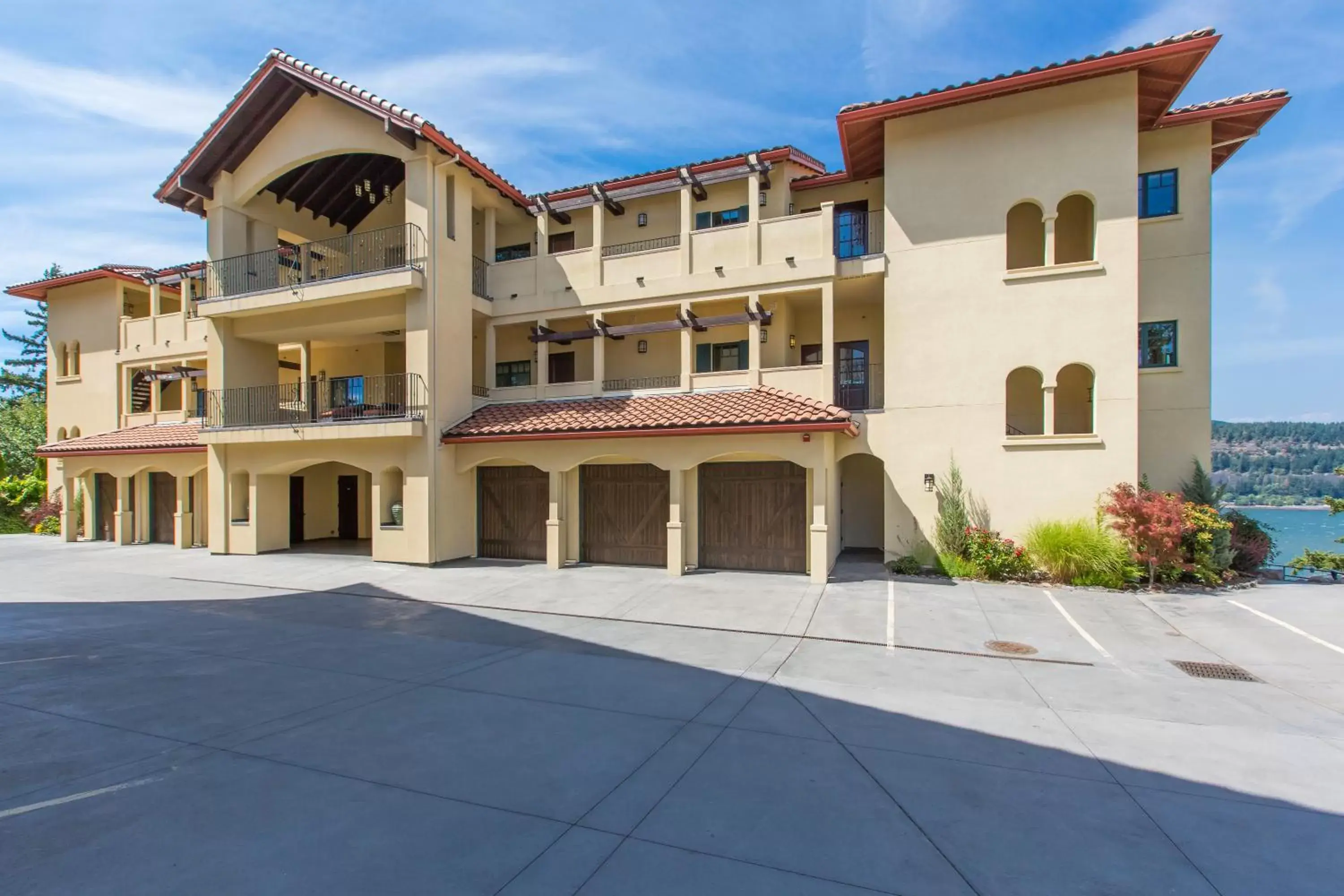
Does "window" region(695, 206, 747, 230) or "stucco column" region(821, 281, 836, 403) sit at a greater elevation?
"window" region(695, 206, 747, 230)

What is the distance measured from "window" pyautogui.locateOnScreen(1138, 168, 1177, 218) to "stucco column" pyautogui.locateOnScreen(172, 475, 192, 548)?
28874mm

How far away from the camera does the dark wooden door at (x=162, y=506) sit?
22.2 metres

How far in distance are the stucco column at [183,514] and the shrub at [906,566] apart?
22.0 m

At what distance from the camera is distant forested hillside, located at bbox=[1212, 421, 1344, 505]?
1648 centimetres

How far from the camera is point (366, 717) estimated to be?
21.0ft

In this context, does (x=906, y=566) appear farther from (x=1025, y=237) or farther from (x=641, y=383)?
(x=1025, y=237)

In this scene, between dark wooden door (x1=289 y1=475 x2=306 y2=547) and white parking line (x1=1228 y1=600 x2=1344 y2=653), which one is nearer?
white parking line (x1=1228 y1=600 x2=1344 y2=653)

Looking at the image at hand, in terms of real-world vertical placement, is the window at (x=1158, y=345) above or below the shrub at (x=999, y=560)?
above

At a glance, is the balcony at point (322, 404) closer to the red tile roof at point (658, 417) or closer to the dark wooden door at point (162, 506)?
the red tile roof at point (658, 417)

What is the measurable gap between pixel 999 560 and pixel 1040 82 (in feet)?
34.8

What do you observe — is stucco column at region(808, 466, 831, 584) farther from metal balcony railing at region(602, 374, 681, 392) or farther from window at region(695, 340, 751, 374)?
metal balcony railing at region(602, 374, 681, 392)

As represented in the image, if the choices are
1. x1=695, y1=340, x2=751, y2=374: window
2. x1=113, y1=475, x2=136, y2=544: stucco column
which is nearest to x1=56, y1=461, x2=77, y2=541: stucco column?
x1=113, y1=475, x2=136, y2=544: stucco column

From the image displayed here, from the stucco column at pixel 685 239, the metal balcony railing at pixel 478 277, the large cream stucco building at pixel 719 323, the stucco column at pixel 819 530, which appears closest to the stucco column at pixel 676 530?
the large cream stucco building at pixel 719 323

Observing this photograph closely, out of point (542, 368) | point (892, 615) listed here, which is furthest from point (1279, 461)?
point (542, 368)
